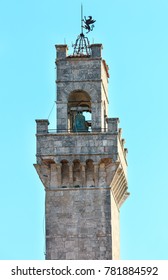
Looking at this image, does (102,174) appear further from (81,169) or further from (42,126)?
(42,126)

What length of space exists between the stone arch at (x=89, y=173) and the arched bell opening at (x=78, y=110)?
1948 mm

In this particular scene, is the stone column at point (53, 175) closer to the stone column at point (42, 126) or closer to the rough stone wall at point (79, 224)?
the rough stone wall at point (79, 224)

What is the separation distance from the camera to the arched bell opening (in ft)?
173

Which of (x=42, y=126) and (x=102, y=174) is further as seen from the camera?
(x=42, y=126)

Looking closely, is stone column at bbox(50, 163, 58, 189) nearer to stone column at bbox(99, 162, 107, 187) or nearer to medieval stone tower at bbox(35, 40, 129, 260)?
medieval stone tower at bbox(35, 40, 129, 260)

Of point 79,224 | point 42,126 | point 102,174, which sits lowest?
point 79,224

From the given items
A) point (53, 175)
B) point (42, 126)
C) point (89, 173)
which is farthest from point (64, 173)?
point (42, 126)

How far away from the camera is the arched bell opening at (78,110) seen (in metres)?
52.7

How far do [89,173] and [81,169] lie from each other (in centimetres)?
43

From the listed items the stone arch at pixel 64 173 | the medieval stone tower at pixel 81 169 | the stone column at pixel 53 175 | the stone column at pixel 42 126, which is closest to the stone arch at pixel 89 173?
the medieval stone tower at pixel 81 169

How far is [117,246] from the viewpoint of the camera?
172 ft

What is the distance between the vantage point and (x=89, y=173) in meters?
51.3
